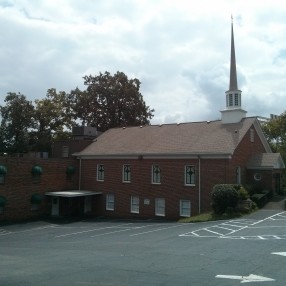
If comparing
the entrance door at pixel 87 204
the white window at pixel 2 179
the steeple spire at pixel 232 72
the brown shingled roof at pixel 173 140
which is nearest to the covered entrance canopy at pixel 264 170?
the brown shingled roof at pixel 173 140

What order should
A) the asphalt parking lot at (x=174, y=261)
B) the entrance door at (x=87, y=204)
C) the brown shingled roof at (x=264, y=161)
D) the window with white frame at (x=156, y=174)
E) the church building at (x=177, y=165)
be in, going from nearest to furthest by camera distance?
the asphalt parking lot at (x=174, y=261) < the church building at (x=177, y=165) < the brown shingled roof at (x=264, y=161) < the window with white frame at (x=156, y=174) < the entrance door at (x=87, y=204)

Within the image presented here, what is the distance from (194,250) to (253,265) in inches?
169

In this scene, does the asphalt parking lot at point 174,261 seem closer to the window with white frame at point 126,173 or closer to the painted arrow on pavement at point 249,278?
the painted arrow on pavement at point 249,278

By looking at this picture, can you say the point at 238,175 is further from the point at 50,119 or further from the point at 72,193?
the point at 50,119

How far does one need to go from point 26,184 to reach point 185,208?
1436 cm

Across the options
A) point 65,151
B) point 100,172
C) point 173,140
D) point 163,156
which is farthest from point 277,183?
point 65,151

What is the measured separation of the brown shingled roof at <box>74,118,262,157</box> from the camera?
1409 inches

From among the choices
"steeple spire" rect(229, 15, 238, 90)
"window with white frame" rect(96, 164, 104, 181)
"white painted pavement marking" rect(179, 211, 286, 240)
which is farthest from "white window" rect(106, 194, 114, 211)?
"white painted pavement marking" rect(179, 211, 286, 240)

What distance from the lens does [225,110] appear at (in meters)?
39.2

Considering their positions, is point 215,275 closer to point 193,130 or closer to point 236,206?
point 236,206

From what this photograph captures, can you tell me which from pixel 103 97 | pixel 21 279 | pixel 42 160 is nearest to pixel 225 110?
pixel 42 160

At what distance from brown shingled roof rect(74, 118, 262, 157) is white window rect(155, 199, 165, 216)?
4137 millimetres

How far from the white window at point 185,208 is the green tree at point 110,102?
2182cm

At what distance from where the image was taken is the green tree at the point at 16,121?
53000 millimetres
